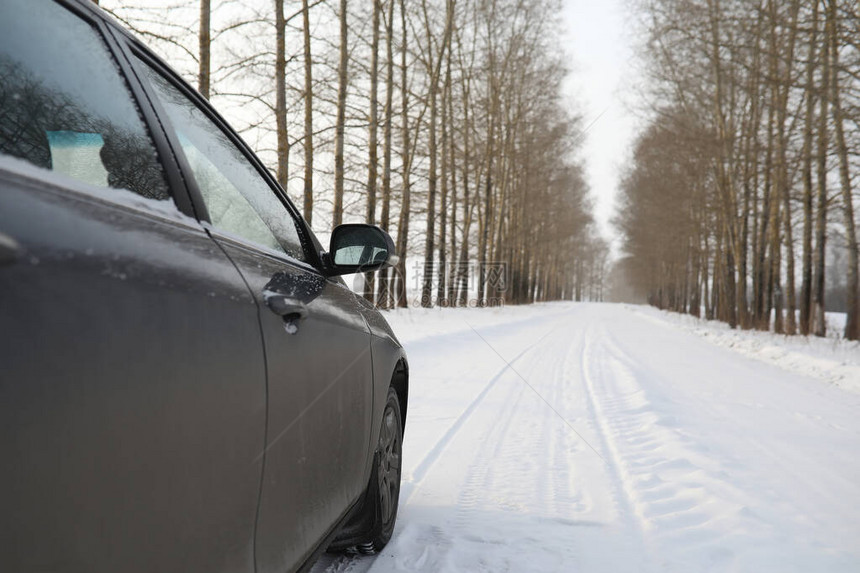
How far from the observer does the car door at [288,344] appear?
1444 millimetres

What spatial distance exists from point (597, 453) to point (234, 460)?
3.76 metres

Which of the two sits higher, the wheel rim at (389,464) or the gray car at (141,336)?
the gray car at (141,336)

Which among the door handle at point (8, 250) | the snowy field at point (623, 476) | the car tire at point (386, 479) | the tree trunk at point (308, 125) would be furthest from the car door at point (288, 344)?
the tree trunk at point (308, 125)

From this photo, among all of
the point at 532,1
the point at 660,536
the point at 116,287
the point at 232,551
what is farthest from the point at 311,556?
the point at 532,1

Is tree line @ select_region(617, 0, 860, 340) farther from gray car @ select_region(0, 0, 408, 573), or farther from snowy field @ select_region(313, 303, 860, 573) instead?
gray car @ select_region(0, 0, 408, 573)

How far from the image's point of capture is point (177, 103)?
1.61m

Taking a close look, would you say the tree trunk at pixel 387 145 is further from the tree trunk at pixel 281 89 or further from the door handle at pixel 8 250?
the door handle at pixel 8 250

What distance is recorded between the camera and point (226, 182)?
183cm

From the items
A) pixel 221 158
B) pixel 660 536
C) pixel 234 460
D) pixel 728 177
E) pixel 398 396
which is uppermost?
pixel 728 177

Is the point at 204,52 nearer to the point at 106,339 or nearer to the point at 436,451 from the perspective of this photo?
the point at 436,451

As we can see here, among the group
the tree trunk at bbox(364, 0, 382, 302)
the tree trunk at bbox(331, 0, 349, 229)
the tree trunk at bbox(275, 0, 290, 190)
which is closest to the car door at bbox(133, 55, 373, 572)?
the tree trunk at bbox(275, 0, 290, 190)

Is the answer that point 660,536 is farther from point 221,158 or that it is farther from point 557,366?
point 557,366

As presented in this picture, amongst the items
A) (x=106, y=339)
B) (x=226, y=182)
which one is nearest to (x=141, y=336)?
(x=106, y=339)

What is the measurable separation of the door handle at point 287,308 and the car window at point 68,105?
358 millimetres
